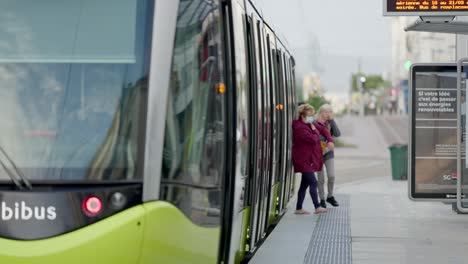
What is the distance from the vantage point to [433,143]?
669 inches

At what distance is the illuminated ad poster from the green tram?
9.35m

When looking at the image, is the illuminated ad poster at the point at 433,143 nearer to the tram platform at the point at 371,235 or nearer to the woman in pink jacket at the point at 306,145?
the tram platform at the point at 371,235

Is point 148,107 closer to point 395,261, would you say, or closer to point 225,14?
point 225,14

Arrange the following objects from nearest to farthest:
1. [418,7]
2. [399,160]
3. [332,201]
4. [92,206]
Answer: [92,206], [418,7], [332,201], [399,160]

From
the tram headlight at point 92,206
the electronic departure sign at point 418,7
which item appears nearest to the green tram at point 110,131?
the tram headlight at point 92,206

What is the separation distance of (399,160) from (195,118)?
2207 cm

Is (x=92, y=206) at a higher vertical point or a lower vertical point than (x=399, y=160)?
higher

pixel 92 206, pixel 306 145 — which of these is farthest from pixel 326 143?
pixel 92 206

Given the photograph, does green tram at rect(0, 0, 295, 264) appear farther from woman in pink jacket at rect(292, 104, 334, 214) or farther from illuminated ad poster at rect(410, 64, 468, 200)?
illuminated ad poster at rect(410, 64, 468, 200)

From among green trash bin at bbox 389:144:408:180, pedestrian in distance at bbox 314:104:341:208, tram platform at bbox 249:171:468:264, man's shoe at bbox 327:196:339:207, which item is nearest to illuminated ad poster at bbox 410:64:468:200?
tram platform at bbox 249:171:468:264

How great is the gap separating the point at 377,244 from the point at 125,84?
7.48 m

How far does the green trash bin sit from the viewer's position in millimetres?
28672

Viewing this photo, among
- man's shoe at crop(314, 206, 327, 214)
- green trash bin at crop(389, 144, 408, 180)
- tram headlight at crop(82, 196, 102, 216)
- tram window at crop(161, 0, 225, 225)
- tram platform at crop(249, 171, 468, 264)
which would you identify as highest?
tram window at crop(161, 0, 225, 225)

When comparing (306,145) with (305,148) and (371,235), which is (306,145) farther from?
(371,235)
